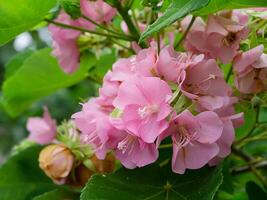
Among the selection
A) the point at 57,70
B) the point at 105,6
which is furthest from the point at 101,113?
the point at 57,70

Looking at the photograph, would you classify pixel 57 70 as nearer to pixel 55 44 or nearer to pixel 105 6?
pixel 55 44

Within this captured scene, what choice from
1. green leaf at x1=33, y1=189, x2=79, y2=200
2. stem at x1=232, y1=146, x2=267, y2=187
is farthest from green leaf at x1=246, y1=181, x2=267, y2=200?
green leaf at x1=33, y1=189, x2=79, y2=200

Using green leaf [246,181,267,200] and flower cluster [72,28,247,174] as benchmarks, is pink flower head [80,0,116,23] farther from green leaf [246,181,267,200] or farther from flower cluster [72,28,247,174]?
green leaf [246,181,267,200]

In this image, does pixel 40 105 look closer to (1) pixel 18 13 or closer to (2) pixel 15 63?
(2) pixel 15 63

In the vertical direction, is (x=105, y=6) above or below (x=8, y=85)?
above

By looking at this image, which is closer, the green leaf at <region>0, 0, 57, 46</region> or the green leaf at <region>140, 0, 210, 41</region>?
the green leaf at <region>140, 0, 210, 41</region>

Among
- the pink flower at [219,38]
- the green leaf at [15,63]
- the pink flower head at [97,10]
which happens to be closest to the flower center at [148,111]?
the pink flower at [219,38]
